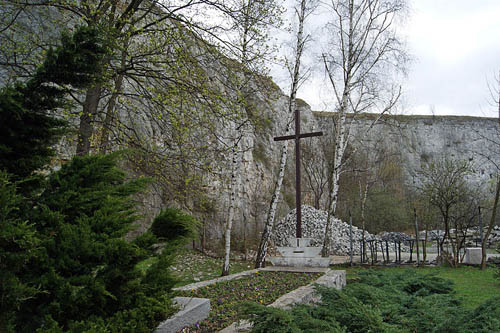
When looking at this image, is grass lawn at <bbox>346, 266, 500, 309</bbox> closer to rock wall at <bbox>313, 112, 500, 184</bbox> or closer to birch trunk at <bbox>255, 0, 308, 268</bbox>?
birch trunk at <bbox>255, 0, 308, 268</bbox>

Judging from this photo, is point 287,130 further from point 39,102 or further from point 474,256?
point 39,102

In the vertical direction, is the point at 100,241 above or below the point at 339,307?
above

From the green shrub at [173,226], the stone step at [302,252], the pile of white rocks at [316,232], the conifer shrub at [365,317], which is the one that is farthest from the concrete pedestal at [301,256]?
the pile of white rocks at [316,232]

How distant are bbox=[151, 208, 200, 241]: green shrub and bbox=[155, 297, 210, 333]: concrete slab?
0.91 metres

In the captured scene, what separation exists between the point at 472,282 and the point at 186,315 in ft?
24.3

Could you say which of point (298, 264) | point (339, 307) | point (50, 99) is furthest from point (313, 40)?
point (50, 99)

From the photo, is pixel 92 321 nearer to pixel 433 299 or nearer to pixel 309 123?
pixel 433 299

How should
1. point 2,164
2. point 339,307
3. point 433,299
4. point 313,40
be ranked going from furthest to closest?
point 313,40
point 433,299
point 339,307
point 2,164

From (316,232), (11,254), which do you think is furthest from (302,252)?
(316,232)

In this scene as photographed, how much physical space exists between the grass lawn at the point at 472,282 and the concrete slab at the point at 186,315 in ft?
14.4

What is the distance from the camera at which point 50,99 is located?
1818 millimetres

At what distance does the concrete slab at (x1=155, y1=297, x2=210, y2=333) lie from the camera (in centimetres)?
274

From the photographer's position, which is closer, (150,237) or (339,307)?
(150,237)

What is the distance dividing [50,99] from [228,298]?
3349 mm
